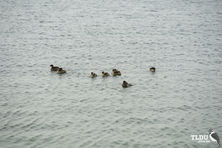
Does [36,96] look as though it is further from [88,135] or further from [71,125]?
[88,135]

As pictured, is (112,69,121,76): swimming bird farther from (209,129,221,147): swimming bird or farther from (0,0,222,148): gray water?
(209,129,221,147): swimming bird

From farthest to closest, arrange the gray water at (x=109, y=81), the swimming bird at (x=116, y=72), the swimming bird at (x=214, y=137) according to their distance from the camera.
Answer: the swimming bird at (x=116, y=72)
the gray water at (x=109, y=81)
the swimming bird at (x=214, y=137)

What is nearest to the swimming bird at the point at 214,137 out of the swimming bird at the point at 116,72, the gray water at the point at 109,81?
the gray water at the point at 109,81

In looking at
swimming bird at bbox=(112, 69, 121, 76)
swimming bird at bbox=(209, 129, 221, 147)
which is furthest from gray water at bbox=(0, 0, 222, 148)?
swimming bird at bbox=(112, 69, 121, 76)

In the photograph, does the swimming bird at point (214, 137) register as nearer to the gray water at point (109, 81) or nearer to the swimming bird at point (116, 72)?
the gray water at point (109, 81)

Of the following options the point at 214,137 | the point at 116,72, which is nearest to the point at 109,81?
the point at 116,72

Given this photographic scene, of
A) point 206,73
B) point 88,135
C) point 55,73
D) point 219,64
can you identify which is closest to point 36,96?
point 55,73

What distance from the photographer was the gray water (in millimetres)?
15156

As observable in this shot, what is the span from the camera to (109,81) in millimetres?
21500

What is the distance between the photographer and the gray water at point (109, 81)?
15156 millimetres

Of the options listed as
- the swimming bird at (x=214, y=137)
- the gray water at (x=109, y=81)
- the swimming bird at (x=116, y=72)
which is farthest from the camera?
the swimming bird at (x=116, y=72)

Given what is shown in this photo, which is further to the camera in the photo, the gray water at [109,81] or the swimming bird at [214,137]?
the gray water at [109,81]

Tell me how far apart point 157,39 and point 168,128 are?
Answer: 18069 millimetres

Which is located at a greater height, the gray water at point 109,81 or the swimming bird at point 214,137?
the gray water at point 109,81
